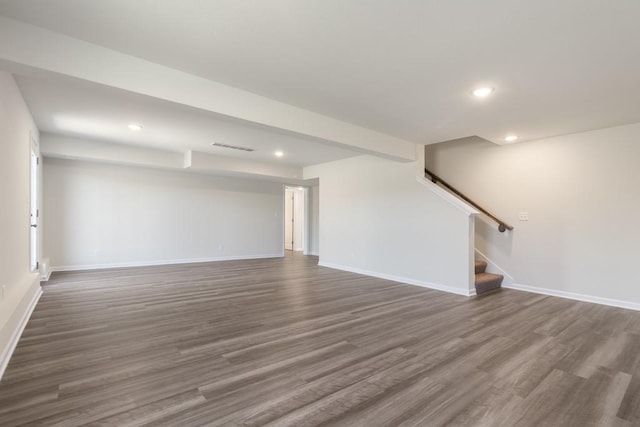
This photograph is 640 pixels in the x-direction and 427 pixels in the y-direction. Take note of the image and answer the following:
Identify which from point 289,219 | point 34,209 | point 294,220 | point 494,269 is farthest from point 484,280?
point 289,219

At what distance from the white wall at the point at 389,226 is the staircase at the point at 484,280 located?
32cm

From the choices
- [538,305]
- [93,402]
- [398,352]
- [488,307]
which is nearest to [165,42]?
[93,402]

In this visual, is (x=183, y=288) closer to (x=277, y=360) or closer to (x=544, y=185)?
(x=277, y=360)

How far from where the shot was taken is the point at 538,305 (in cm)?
415

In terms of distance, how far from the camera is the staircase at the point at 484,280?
15.8 feet

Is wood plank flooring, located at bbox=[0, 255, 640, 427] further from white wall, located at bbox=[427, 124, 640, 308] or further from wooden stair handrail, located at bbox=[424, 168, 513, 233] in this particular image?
wooden stair handrail, located at bbox=[424, 168, 513, 233]

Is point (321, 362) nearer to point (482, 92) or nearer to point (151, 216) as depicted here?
point (482, 92)

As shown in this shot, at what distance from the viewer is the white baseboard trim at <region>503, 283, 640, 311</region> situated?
407cm

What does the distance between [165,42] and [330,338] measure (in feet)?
9.23

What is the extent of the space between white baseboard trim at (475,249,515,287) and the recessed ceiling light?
3302 millimetres

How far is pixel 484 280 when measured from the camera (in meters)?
4.92

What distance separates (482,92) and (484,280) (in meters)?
3.06

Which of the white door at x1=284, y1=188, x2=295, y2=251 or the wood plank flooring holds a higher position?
the white door at x1=284, y1=188, x2=295, y2=251

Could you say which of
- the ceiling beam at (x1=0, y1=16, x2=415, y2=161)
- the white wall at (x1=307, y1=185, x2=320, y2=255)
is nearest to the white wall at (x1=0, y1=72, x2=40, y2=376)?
the ceiling beam at (x1=0, y1=16, x2=415, y2=161)
